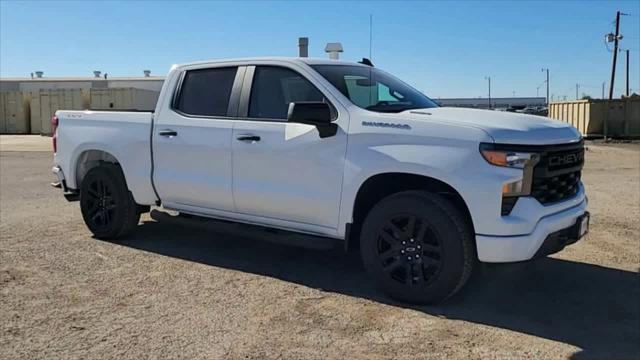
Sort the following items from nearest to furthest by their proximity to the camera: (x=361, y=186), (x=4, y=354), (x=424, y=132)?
(x=4, y=354), (x=424, y=132), (x=361, y=186)

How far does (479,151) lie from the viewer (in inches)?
168

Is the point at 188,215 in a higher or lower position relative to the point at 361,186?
lower

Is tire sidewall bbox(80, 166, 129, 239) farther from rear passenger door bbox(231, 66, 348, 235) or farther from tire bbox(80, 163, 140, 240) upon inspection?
rear passenger door bbox(231, 66, 348, 235)

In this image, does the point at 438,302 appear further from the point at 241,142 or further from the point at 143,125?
the point at 143,125

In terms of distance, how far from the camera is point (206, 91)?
6055mm

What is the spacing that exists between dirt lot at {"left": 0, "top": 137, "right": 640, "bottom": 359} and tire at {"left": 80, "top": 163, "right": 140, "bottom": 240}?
0.66 ft

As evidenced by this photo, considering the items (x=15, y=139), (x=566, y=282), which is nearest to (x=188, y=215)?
(x=566, y=282)

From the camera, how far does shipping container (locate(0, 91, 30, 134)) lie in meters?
35.8

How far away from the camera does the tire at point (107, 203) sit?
6.65 meters

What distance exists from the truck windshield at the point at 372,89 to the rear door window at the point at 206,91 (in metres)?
1.00

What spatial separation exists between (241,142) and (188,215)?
1.42 metres

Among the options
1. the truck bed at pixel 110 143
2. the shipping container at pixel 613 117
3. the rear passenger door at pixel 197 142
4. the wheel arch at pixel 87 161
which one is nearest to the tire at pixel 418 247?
the rear passenger door at pixel 197 142

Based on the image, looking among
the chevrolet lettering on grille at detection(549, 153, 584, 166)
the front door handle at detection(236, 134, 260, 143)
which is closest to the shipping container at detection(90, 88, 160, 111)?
the front door handle at detection(236, 134, 260, 143)

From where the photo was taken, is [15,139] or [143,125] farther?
[15,139]
